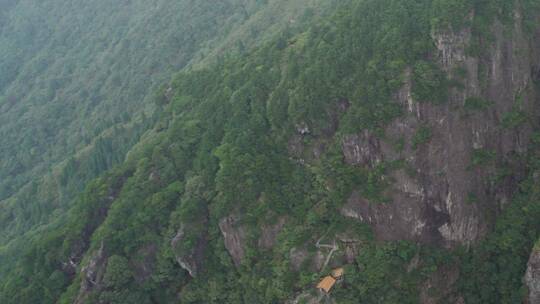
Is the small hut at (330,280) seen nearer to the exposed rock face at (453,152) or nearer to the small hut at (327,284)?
the small hut at (327,284)

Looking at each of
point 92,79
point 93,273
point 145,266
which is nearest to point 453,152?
point 145,266

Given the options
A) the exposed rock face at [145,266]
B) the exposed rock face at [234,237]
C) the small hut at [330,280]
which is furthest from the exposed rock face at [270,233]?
the exposed rock face at [145,266]

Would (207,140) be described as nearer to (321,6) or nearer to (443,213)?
(443,213)

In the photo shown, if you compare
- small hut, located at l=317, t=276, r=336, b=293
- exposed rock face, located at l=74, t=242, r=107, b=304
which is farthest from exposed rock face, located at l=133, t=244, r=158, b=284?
small hut, located at l=317, t=276, r=336, b=293

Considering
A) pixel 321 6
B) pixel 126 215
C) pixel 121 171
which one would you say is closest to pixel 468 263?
pixel 126 215

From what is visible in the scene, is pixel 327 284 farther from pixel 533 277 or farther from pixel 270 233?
pixel 533 277
